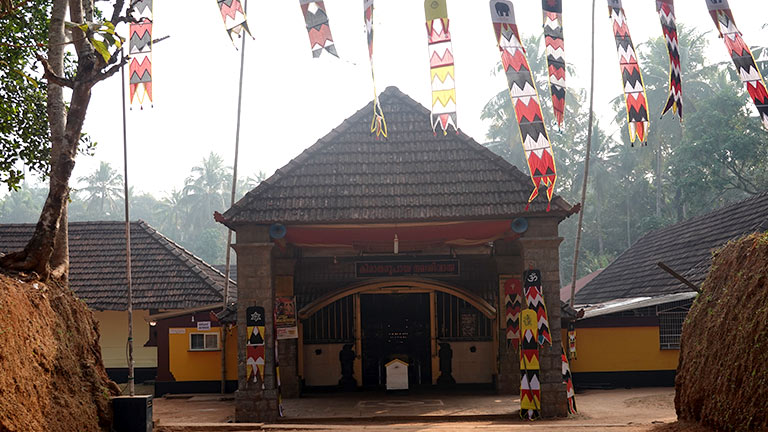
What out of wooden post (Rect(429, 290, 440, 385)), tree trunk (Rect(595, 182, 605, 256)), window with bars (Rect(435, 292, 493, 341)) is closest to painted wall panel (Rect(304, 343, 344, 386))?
wooden post (Rect(429, 290, 440, 385))

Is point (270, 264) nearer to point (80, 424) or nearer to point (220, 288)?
point (80, 424)

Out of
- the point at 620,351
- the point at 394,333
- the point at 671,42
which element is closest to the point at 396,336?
the point at 394,333

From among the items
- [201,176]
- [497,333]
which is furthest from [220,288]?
[201,176]

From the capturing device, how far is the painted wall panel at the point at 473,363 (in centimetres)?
1636

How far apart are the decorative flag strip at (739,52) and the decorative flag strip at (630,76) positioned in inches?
44.5

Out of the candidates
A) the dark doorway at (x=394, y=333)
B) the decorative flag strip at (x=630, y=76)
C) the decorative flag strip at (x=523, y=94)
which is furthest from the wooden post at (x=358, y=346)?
the decorative flag strip at (x=630, y=76)

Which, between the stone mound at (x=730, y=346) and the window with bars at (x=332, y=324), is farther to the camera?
the window with bars at (x=332, y=324)

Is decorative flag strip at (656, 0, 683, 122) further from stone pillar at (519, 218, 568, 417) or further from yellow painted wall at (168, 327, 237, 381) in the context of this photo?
yellow painted wall at (168, 327, 237, 381)

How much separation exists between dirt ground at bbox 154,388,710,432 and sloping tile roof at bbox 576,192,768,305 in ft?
14.1

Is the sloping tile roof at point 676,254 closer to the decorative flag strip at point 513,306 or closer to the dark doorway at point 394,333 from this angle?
the decorative flag strip at point 513,306

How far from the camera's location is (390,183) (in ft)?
41.9

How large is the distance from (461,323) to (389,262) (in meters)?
2.86

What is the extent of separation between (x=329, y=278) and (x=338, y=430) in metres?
→ 6.40

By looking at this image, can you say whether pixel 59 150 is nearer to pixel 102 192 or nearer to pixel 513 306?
pixel 513 306
